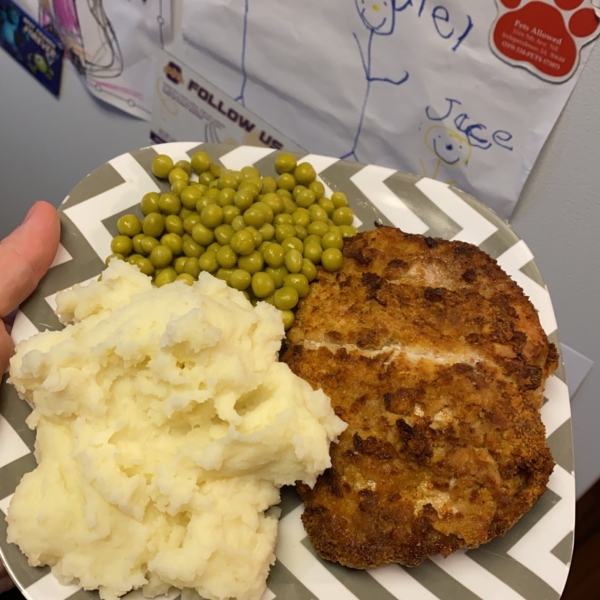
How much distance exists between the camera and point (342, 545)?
229 centimetres

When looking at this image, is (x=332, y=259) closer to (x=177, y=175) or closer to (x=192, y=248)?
(x=192, y=248)

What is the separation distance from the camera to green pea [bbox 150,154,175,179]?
3.14 metres

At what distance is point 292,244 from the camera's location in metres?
3.04

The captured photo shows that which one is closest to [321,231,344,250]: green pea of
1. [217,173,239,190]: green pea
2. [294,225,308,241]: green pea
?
[294,225,308,241]: green pea

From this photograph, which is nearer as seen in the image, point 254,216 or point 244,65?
point 254,216

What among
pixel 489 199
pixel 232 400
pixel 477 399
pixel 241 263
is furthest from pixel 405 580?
pixel 489 199

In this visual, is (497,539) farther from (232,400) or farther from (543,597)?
(232,400)

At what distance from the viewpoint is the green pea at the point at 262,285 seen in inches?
115

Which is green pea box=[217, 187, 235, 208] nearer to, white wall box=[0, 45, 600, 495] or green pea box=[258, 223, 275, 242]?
green pea box=[258, 223, 275, 242]

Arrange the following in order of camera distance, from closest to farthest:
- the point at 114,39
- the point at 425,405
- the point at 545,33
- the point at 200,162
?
1. the point at 425,405
2. the point at 545,33
3. the point at 200,162
4. the point at 114,39

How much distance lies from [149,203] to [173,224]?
0.54 ft

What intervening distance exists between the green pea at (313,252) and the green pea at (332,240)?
40mm

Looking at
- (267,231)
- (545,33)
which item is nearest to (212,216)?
(267,231)

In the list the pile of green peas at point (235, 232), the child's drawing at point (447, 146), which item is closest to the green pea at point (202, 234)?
the pile of green peas at point (235, 232)
